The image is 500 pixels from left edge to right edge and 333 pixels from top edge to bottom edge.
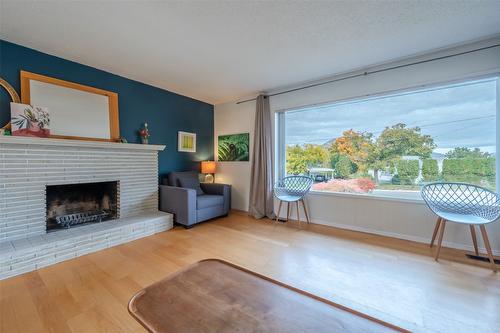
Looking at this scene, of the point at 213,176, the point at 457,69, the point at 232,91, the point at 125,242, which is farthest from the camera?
the point at 213,176

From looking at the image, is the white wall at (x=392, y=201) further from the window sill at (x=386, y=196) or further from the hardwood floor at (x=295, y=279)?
the hardwood floor at (x=295, y=279)

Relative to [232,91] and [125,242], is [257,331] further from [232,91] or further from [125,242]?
[232,91]

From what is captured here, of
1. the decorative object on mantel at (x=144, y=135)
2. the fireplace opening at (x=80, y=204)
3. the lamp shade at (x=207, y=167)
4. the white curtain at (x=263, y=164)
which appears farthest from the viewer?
the lamp shade at (x=207, y=167)

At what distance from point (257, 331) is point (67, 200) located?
3.32 m

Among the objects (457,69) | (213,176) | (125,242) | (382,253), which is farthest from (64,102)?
(457,69)

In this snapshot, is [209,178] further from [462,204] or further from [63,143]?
[462,204]

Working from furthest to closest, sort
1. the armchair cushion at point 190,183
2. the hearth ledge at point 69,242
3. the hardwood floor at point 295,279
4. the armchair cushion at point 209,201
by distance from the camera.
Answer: the armchair cushion at point 190,183 < the armchair cushion at point 209,201 < the hearth ledge at point 69,242 < the hardwood floor at point 295,279

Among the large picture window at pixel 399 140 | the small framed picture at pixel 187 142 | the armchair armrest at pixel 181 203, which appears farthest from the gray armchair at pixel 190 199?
the large picture window at pixel 399 140

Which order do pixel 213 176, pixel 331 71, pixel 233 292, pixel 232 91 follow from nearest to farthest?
pixel 233 292, pixel 331 71, pixel 232 91, pixel 213 176

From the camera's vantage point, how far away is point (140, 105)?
349 centimetres

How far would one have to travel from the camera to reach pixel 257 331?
731 millimetres

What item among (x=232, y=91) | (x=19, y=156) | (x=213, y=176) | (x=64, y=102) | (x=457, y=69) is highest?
(x=232, y=91)

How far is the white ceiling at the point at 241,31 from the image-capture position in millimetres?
1778

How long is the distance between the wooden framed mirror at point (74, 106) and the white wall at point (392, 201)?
247cm
